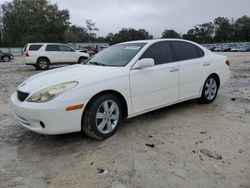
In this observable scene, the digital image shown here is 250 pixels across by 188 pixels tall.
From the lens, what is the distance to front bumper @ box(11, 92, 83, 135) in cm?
328

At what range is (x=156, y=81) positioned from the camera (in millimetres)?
4324

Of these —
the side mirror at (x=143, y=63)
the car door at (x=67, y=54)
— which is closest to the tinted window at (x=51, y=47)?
the car door at (x=67, y=54)

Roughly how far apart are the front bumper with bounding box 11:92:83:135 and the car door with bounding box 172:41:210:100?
7.74 feet

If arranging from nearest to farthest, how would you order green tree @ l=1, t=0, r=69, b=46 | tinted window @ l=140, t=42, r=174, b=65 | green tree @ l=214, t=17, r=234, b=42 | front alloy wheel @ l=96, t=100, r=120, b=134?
front alloy wheel @ l=96, t=100, r=120, b=134, tinted window @ l=140, t=42, r=174, b=65, green tree @ l=1, t=0, r=69, b=46, green tree @ l=214, t=17, r=234, b=42

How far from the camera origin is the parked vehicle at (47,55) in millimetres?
15149

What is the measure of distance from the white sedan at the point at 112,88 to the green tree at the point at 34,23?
5504 cm

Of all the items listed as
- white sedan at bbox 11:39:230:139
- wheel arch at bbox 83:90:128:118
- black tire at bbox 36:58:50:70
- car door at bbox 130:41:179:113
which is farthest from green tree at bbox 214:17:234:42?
wheel arch at bbox 83:90:128:118

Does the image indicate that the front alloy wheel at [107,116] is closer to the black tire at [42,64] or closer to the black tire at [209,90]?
the black tire at [209,90]

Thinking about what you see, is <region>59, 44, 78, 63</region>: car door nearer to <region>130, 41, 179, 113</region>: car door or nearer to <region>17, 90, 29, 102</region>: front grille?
<region>130, 41, 179, 113</region>: car door

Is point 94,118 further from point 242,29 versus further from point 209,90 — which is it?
point 242,29

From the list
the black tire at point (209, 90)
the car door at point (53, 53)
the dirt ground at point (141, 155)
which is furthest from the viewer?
the car door at point (53, 53)

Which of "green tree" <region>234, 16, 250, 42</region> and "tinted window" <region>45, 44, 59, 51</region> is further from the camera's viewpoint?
"green tree" <region>234, 16, 250, 42</region>

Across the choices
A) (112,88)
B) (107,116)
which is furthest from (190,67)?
(107,116)

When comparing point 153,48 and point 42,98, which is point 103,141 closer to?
point 42,98
